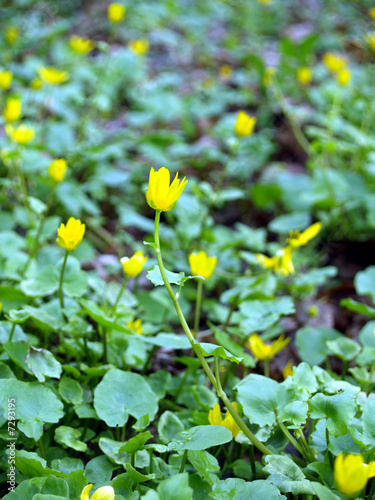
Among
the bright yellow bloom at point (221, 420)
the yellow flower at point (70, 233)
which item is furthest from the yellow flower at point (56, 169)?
the bright yellow bloom at point (221, 420)

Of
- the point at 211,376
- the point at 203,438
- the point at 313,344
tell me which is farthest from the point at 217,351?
the point at 313,344

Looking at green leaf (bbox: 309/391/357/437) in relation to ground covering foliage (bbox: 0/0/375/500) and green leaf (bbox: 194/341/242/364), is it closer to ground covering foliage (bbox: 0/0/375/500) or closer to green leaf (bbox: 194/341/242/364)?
ground covering foliage (bbox: 0/0/375/500)

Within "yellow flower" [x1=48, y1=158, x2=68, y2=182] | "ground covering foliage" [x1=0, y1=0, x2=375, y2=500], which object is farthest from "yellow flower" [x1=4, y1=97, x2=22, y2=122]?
"yellow flower" [x1=48, y1=158, x2=68, y2=182]

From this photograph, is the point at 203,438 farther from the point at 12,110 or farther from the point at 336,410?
the point at 12,110

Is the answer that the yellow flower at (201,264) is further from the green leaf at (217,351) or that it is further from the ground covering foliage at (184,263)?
the green leaf at (217,351)

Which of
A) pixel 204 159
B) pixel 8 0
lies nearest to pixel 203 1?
pixel 8 0

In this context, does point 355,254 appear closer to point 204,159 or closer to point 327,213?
point 327,213
